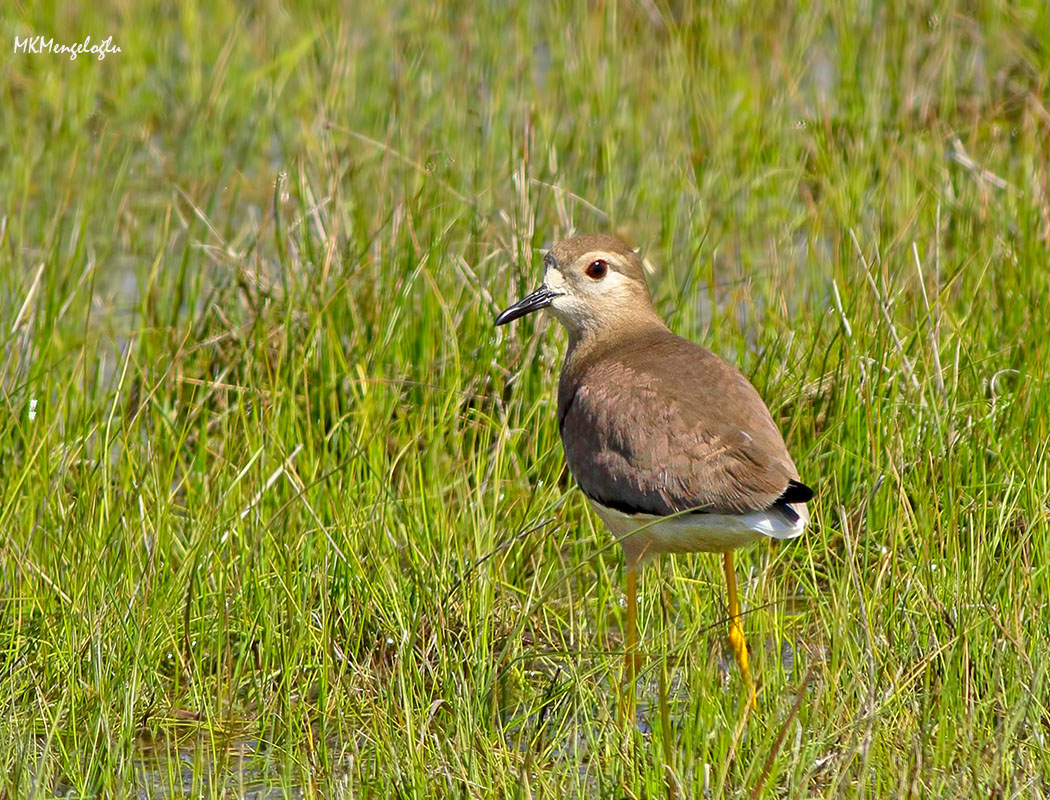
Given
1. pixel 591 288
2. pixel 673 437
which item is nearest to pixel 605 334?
pixel 591 288

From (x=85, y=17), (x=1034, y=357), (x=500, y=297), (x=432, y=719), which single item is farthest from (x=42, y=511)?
(x=85, y=17)

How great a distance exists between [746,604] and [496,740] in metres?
0.95

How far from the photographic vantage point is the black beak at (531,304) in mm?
4758

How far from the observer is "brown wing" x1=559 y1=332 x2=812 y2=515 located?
12.5ft

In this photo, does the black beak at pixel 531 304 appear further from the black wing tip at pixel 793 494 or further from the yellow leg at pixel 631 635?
the black wing tip at pixel 793 494

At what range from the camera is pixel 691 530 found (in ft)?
12.8

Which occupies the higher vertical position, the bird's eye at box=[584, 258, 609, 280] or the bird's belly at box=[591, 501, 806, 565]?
the bird's eye at box=[584, 258, 609, 280]

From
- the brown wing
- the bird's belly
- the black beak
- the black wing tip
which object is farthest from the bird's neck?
the black wing tip

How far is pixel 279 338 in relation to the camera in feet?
18.2

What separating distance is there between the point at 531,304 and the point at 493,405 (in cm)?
60

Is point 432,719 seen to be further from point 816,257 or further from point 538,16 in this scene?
point 538,16

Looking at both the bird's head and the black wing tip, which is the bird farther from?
the bird's head

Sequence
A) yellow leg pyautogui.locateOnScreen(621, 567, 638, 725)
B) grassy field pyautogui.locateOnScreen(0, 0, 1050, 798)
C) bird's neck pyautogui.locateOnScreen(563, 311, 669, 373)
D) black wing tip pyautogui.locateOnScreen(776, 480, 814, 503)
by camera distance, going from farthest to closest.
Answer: bird's neck pyautogui.locateOnScreen(563, 311, 669, 373) < yellow leg pyautogui.locateOnScreen(621, 567, 638, 725) < black wing tip pyautogui.locateOnScreen(776, 480, 814, 503) < grassy field pyautogui.locateOnScreen(0, 0, 1050, 798)

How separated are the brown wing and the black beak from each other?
407mm
